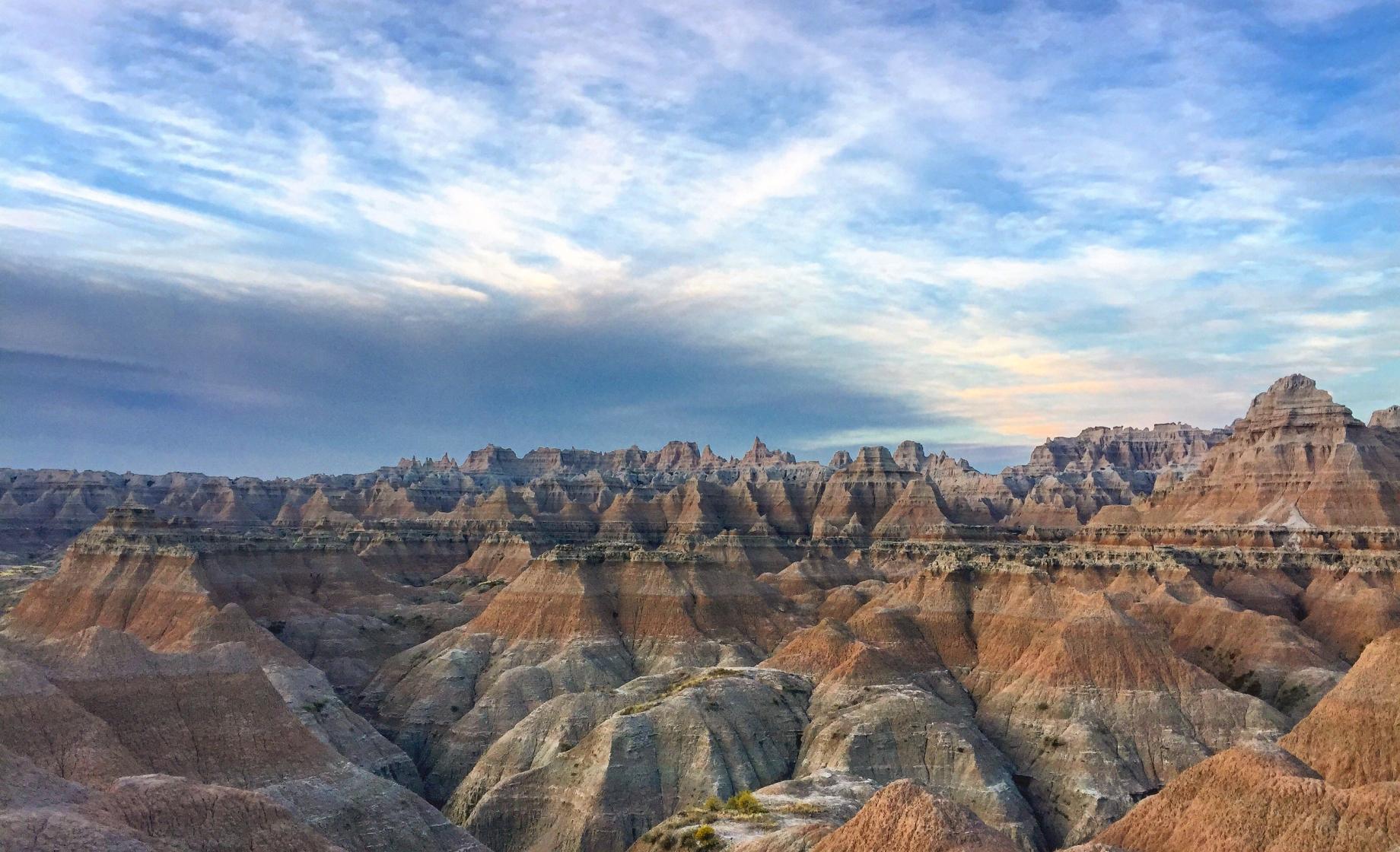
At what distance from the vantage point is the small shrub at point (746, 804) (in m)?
53.6

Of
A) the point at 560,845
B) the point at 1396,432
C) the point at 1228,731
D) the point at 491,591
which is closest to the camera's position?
the point at 560,845

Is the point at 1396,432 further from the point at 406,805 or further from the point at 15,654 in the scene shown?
the point at 15,654

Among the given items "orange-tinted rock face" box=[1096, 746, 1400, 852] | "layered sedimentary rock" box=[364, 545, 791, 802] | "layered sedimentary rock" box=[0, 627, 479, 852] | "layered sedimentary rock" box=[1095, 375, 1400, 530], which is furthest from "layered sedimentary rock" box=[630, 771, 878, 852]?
"layered sedimentary rock" box=[1095, 375, 1400, 530]

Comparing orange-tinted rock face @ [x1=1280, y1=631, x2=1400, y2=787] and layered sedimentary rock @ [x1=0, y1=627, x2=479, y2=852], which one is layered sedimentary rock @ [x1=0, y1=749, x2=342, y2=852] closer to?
layered sedimentary rock @ [x1=0, y1=627, x2=479, y2=852]

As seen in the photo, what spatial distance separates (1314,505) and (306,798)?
153m

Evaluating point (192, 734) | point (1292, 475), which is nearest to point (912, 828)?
point (192, 734)

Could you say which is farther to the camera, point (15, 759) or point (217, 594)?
point (217, 594)

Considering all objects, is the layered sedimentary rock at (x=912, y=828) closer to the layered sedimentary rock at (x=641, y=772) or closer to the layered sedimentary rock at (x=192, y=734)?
the layered sedimentary rock at (x=192, y=734)

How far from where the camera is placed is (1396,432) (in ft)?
600

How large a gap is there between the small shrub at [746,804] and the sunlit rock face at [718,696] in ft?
0.99

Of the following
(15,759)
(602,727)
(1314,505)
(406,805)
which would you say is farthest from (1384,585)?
(15,759)

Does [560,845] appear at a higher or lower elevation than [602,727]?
lower

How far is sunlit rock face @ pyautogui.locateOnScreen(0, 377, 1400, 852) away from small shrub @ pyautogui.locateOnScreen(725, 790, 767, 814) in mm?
303

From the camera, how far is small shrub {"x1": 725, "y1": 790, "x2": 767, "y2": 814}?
53594 mm
